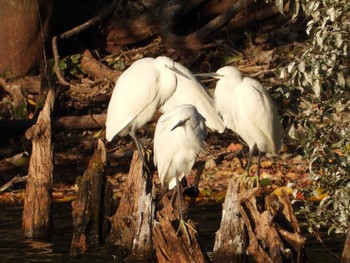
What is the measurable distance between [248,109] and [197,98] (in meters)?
0.79

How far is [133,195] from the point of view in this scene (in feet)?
28.6

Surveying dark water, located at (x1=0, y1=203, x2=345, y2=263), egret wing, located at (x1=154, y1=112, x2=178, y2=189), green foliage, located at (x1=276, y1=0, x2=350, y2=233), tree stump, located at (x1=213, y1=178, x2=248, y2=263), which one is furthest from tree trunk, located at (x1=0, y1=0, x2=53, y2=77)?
tree stump, located at (x1=213, y1=178, x2=248, y2=263)

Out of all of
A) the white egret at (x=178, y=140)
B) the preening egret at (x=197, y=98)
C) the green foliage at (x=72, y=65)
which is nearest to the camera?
the white egret at (x=178, y=140)

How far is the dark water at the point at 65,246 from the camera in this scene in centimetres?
889

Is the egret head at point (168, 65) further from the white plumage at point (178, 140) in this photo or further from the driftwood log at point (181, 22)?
the driftwood log at point (181, 22)

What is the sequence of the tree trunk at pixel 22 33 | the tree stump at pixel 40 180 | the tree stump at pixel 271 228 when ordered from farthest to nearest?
the tree trunk at pixel 22 33, the tree stump at pixel 40 180, the tree stump at pixel 271 228

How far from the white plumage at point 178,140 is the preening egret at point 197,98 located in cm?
100

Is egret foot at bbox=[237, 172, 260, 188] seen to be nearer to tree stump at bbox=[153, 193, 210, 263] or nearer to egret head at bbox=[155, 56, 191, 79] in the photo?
tree stump at bbox=[153, 193, 210, 263]

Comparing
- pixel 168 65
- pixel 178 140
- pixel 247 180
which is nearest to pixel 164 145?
pixel 178 140

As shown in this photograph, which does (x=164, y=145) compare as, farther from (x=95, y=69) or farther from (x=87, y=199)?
(x=95, y=69)

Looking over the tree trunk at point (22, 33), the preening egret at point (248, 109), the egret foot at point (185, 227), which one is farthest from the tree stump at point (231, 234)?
the tree trunk at point (22, 33)

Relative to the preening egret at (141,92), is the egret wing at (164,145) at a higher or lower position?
lower

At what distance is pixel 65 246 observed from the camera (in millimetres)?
9469

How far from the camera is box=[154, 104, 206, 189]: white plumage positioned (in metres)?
8.39
